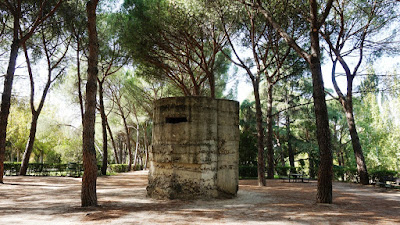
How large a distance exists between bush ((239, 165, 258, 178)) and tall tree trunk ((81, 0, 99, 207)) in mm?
12900

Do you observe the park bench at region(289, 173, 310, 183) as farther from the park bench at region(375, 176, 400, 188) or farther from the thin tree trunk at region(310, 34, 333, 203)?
the thin tree trunk at region(310, 34, 333, 203)

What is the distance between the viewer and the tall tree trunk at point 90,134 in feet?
20.9

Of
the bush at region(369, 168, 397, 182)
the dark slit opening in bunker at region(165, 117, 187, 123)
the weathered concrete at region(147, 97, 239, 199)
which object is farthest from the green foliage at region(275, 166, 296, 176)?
the dark slit opening in bunker at region(165, 117, 187, 123)

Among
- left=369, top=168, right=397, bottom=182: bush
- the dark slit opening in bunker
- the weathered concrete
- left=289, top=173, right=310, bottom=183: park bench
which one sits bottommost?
left=289, top=173, right=310, bottom=183: park bench

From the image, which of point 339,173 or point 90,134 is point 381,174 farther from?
point 90,134

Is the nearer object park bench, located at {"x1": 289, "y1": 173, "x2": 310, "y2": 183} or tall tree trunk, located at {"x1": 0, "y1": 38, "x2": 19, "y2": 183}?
tall tree trunk, located at {"x1": 0, "y1": 38, "x2": 19, "y2": 183}

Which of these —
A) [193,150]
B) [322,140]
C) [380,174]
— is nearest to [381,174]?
[380,174]

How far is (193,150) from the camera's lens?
7.78 meters

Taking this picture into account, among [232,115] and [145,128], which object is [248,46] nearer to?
[232,115]

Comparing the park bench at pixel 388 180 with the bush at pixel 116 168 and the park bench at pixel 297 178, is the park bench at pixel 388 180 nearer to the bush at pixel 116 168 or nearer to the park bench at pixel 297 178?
the park bench at pixel 297 178

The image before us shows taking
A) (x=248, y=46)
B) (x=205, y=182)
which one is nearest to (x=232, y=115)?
(x=205, y=182)

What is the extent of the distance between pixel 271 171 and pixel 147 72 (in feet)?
31.2

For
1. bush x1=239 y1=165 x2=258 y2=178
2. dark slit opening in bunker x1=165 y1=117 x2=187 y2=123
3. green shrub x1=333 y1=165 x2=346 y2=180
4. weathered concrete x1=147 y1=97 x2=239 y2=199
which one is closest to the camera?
weathered concrete x1=147 y1=97 x2=239 y2=199

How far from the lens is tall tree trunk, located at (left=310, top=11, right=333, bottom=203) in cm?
702
